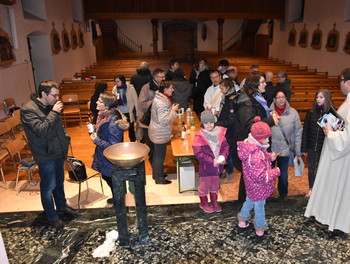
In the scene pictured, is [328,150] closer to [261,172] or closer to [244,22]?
[261,172]

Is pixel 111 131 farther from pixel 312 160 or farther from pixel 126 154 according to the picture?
pixel 312 160

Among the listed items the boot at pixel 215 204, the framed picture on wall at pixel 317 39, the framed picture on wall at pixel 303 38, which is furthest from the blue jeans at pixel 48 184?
the framed picture on wall at pixel 303 38

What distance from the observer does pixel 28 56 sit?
30.2ft

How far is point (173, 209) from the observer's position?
347 centimetres

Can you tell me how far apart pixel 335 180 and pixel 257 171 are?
0.84m

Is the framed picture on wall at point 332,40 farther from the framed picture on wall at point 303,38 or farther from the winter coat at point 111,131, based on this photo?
the winter coat at point 111,131

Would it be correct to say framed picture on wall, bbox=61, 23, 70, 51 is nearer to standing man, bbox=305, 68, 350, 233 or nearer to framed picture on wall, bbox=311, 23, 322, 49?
framed picture on wall, bbox=311, 23, 322, 49

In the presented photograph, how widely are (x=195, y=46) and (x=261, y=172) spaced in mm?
19254

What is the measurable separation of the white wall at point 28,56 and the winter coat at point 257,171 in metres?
6.72

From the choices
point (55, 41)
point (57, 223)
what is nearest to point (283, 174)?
point (57, 223)

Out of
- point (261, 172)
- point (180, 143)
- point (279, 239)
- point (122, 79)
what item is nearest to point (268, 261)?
point (279, 239)

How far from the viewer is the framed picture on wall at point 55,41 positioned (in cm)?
1097

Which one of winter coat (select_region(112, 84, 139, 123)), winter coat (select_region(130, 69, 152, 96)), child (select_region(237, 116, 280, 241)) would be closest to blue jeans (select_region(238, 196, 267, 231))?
child (select_region(237, 116, 280, 241))

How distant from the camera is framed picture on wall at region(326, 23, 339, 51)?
1134cm
